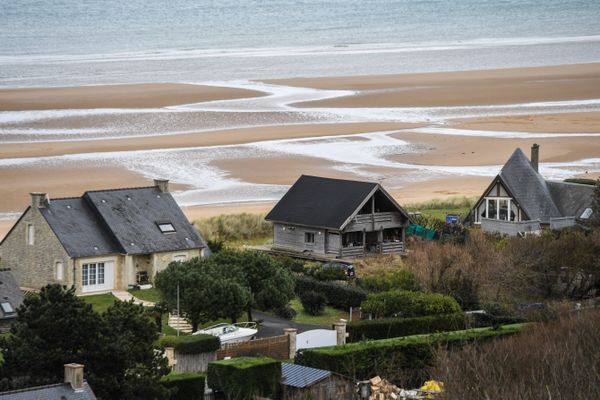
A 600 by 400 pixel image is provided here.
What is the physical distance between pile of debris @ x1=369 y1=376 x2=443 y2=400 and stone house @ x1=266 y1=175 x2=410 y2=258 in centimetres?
1860

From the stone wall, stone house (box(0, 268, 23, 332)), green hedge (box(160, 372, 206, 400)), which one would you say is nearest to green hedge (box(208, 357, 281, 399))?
green hedge (box(160, 372, 206, 400))

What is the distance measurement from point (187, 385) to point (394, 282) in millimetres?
13298

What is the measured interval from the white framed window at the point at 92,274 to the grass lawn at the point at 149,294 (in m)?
1.04

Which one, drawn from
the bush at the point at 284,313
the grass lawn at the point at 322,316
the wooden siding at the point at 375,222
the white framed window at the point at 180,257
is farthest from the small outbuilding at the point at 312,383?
the wooden siding at the point at 375,222

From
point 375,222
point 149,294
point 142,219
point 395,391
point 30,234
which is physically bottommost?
point 395,391

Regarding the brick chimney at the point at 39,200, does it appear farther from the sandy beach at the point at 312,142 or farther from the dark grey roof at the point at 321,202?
the dark grey roof at the point at 321,202

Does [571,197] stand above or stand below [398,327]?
above

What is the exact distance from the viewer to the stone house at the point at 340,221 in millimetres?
50031

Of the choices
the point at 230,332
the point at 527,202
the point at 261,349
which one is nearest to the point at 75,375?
the point at 261,349

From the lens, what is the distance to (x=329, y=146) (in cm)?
7938

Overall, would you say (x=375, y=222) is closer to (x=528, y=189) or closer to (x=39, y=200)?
(x=528, y=189)

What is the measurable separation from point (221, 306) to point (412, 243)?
14.4m

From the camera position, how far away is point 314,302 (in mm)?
41594

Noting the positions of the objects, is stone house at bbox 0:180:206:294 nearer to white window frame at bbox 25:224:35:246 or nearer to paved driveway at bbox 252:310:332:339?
white window frame at bbox 25:224:35:246
